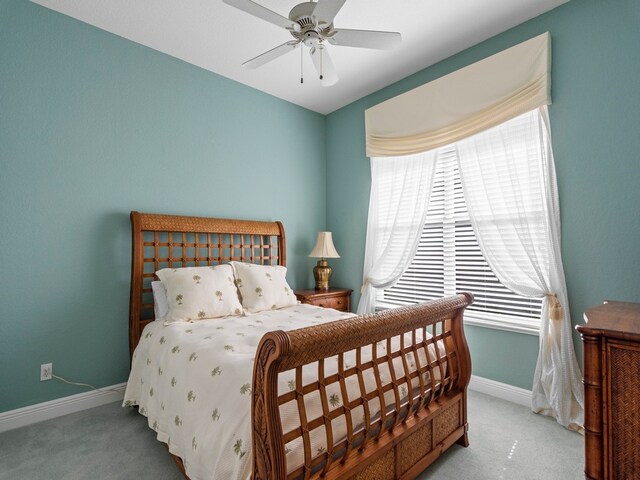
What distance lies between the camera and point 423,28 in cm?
267

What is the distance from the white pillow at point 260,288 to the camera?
2824 mm

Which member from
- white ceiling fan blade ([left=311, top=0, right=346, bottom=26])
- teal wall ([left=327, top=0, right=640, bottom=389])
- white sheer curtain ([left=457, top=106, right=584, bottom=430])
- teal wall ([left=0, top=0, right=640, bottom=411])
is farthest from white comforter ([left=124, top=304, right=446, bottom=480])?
white ceiling fan blade ([left=311, top=0, right=346, bottom=26])

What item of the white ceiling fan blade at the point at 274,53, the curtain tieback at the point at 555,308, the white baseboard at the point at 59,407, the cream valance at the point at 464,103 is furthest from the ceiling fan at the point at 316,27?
the white baseboard at the point at 59,407

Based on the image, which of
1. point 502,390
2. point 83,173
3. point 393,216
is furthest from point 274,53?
point 502,390

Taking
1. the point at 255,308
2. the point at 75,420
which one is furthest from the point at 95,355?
the point at 255,308

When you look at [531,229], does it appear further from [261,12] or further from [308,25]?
[261,12]

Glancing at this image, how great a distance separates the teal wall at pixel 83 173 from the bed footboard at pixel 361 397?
2.12 meters

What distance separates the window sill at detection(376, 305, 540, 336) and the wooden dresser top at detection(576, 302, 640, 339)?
2.87 ft

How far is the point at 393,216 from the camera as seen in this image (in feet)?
11.4

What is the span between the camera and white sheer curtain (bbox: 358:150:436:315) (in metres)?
3.27

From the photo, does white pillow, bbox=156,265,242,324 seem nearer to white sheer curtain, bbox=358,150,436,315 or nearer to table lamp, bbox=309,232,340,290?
table lamp, bbox=309,232,340,290

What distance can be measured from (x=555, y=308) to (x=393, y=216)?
5.37ft

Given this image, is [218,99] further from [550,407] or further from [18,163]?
[550,407]

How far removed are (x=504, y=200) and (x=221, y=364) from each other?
2427 mm
